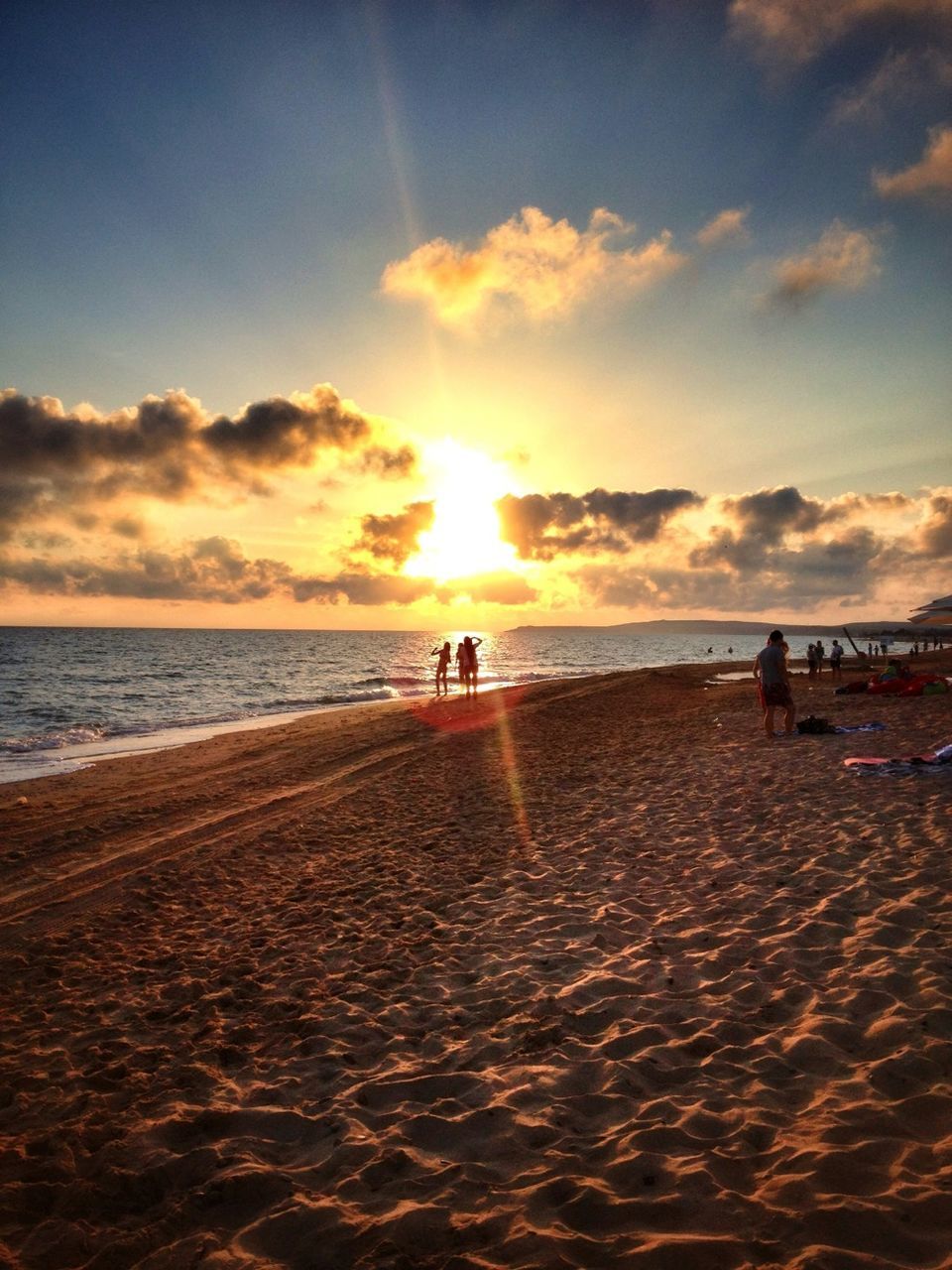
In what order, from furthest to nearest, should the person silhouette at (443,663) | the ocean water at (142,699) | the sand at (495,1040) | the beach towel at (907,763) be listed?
the person silhouette at (443,663) < the ocean water at (142,699) < the beach towel at (907,763) < the sand at (495,1040)

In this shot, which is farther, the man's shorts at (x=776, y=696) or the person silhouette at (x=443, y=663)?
the person silhouette at (x=443, y=663)

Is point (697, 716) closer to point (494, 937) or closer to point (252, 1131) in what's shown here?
point (494, 937)

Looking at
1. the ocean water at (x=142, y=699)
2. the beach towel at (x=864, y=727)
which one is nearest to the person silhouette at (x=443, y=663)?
the ocean water at (x=142, y=699)

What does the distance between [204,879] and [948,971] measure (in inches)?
319

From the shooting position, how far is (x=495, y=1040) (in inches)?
189

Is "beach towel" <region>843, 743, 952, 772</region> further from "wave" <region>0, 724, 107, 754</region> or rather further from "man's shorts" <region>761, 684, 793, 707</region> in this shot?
"wave" <region>0, 724, 107, 754</region>

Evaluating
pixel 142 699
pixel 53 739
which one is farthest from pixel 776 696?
pixel 142 699

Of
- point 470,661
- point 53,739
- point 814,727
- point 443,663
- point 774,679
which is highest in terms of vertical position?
point 470,661

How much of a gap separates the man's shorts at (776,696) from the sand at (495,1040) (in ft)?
13.7

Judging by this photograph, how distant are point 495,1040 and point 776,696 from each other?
40.3 ft

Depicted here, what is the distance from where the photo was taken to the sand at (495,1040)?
327 cm

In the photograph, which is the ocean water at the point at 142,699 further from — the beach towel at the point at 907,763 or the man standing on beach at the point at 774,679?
the beach towel at the point at 907,763

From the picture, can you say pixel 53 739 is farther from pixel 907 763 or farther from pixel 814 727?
pixel 907 763

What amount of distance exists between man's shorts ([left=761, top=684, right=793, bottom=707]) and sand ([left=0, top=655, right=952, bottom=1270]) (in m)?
4.18
